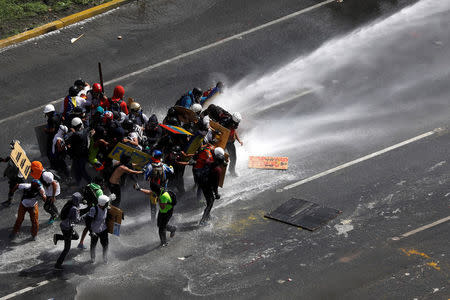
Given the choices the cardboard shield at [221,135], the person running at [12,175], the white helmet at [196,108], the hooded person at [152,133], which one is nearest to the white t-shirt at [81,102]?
the hooded person at [152,133]

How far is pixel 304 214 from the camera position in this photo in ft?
47.7

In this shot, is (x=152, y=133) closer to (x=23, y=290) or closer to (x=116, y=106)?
(x=116, y=106)

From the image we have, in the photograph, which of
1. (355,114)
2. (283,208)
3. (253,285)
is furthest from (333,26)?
(253,285)

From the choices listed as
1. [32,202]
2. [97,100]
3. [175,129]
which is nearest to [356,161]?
[175,129]

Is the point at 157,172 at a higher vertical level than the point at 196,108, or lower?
lower

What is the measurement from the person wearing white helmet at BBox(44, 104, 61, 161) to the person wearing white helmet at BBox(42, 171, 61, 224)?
149 cm

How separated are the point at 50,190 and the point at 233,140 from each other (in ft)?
11.9

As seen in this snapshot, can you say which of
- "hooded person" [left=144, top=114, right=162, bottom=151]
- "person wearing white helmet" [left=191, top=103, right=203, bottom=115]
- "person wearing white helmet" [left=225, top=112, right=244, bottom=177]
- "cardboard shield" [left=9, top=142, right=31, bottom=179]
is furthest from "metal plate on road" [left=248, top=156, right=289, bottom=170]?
"cardboard shield" [left=9, top=142, right=31, bottom=179]

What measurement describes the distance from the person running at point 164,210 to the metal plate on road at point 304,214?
1891 mm

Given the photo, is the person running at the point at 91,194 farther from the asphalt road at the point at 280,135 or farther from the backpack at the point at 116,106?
the backpack at the point at 116,106

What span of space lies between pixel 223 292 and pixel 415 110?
23.4 feet

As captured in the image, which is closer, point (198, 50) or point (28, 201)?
point (28, 201)

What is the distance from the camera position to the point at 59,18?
68.5 ft

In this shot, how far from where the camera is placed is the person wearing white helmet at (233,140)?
1548 centimetres
